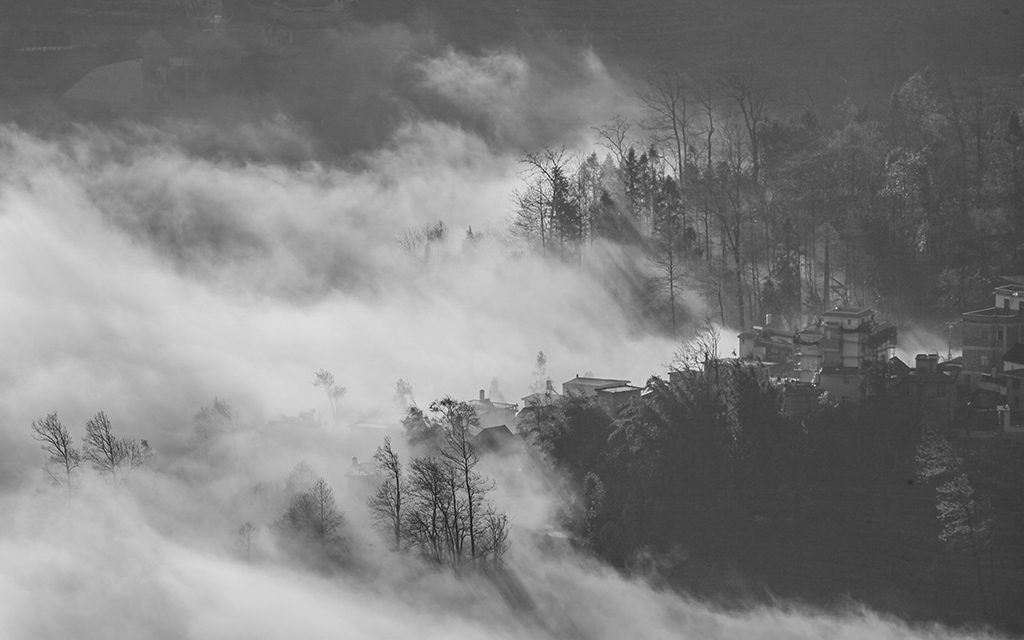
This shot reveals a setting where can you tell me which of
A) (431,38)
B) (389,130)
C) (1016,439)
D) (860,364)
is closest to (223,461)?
(860,364)

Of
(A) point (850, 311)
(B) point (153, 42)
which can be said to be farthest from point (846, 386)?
(B) point (153, 42)

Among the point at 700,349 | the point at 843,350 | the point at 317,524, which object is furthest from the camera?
the point at 700,349

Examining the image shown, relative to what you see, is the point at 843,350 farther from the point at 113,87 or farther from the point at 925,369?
the point at 113,87

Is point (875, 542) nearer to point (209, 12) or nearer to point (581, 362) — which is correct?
point (581, 362)

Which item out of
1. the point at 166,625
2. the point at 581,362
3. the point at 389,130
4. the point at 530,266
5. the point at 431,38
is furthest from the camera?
the point at 431,38

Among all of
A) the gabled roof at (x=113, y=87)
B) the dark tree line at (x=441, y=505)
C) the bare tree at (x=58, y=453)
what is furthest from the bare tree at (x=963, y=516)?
the gabled roof at (x=113, y=87)

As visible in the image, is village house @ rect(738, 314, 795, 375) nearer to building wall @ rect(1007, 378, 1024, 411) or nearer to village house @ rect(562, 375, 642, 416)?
village house @ rect(562, 375, 642, 416)
